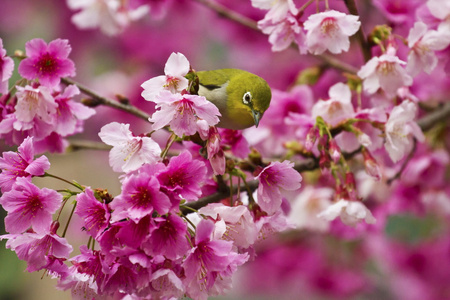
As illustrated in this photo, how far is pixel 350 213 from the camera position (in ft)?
1.95

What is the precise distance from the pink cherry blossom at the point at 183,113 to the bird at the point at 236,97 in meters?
0.05

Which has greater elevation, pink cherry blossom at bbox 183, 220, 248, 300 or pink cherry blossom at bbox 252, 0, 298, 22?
pink cherry blossom at bbox 252, 0, 298, 22

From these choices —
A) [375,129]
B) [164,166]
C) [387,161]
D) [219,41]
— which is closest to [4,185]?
[164,166]

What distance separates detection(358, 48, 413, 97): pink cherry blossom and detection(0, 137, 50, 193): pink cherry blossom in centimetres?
35

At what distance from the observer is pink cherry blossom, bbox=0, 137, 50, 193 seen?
18.3 inches

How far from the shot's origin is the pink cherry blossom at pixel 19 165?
0.46 metres

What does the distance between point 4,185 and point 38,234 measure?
49mm

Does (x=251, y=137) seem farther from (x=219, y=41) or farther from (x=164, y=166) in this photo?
(x=219, y=41)

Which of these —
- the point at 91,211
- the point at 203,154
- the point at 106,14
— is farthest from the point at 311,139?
the point at 106,14

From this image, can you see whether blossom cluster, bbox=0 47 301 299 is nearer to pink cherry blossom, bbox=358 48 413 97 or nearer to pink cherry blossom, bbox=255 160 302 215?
pink cherry blossom, bbox=255 160 302 215

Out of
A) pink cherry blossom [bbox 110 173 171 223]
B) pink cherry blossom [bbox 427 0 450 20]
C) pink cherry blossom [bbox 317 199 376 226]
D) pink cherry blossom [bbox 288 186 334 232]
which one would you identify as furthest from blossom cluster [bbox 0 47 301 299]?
pink cherry blossom [bbox 288 186 334 232]

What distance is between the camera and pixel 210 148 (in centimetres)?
46

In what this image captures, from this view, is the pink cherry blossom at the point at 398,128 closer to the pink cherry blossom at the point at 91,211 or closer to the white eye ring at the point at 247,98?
the white eye ring at the point at 247,98

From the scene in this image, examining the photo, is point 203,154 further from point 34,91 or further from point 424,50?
point 424,50
